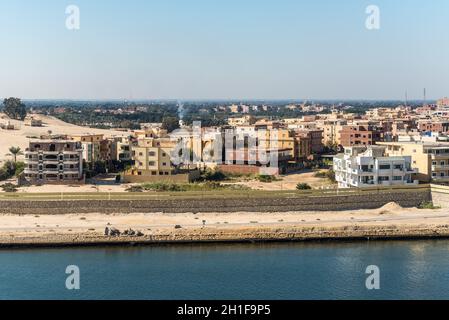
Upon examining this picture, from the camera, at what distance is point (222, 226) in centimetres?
2228

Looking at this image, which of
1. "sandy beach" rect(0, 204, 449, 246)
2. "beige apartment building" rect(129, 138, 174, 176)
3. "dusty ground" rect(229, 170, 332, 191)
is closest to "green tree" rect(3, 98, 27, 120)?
"beige apartment building" rect(129, 138, 174, 176)

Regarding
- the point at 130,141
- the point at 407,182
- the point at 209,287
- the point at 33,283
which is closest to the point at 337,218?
the point at 407,182

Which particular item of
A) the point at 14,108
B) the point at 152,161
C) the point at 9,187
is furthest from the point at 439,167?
the point at 14,108

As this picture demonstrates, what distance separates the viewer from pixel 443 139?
3281 cm

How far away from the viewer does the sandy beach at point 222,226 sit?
69.1 ft

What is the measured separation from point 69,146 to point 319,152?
1741 centimetres

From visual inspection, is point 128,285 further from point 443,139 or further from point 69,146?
point 443,139

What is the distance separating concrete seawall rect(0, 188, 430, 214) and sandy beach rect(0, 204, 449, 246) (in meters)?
0.34

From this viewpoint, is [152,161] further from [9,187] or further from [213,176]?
[9,187]

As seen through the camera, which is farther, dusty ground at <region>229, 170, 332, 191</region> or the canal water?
dusty ground at <region>229, 170, 332, 191</region>

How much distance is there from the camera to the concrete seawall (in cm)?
2430

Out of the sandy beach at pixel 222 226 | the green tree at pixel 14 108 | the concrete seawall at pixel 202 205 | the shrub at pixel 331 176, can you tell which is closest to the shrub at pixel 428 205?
the sandy beach at pixel 222 226

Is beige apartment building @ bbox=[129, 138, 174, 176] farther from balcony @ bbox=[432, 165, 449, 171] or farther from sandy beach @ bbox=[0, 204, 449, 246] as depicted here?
balcony @ bbox=[432, 165, 449, 171]

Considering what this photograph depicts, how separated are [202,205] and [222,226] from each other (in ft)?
8.20
